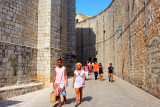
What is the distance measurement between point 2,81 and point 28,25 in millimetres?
4257

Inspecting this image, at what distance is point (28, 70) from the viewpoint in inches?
432

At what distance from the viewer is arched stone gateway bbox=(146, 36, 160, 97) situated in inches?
257

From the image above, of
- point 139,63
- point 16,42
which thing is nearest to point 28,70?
point 16,42

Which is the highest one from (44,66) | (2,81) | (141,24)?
(141,24)

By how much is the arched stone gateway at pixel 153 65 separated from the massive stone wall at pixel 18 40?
718 centimetres

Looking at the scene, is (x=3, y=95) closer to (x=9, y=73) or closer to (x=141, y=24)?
(x=9, y=73)

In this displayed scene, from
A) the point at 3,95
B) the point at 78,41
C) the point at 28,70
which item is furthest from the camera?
the point at 78,41

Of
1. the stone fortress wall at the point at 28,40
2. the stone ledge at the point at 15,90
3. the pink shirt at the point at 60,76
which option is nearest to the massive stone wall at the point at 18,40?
the stone fortress wall at the point at 28,40

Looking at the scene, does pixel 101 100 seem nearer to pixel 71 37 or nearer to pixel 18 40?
pixel 18 40

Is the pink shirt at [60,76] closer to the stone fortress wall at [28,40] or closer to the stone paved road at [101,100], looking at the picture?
the stone paved road at [101,100]

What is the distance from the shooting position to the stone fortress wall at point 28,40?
9203 mm

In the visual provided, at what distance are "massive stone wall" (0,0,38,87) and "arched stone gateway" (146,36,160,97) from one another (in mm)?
7176

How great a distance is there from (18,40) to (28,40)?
97cm

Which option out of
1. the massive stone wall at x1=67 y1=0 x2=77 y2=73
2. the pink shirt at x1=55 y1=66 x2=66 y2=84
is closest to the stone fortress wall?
the massive stone wall at x1=67 y1=0 x2=77 y2=73
